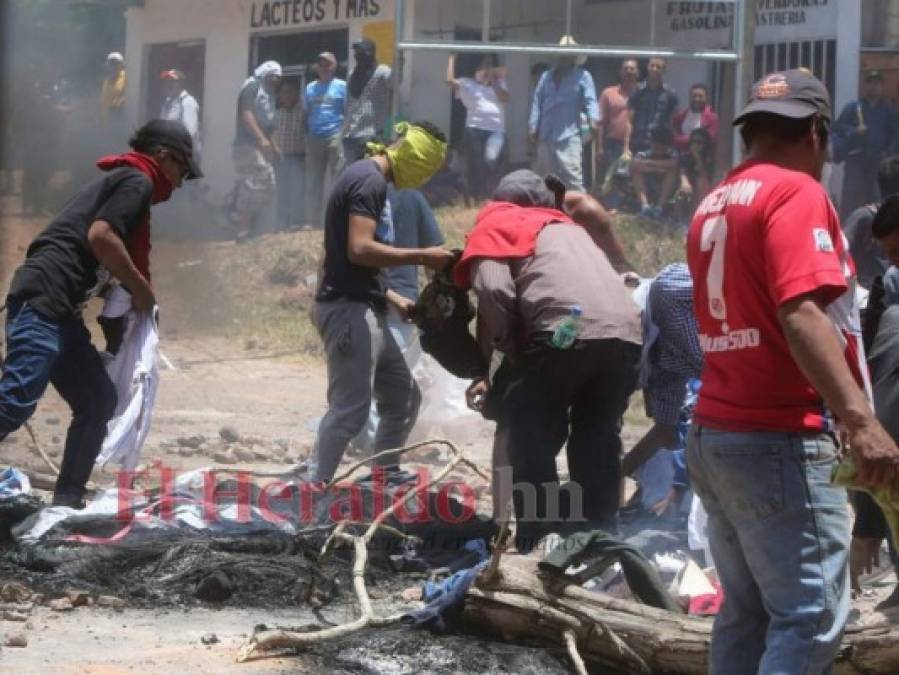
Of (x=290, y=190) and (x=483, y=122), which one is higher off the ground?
(x=483, y=122)

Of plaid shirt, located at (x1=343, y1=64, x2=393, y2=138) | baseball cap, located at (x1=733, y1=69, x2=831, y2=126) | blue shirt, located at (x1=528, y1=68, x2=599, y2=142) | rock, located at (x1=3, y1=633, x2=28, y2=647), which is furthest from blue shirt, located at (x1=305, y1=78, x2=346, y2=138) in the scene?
baseball cap, located at (x1=733, y1=69, x2=831, y2=126)

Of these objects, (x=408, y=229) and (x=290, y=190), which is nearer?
(x=408, y=229)

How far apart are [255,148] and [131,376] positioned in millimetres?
8834

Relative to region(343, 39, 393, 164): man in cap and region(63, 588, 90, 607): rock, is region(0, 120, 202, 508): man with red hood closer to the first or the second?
region(63, 588, 90, 607): rock

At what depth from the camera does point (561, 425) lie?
6.37 metres

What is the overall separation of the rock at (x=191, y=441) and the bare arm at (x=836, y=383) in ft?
20.1

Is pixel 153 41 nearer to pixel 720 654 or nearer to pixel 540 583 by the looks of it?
pixel 540 583

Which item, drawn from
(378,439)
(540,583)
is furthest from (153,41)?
(540,583)

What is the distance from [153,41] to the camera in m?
17.9

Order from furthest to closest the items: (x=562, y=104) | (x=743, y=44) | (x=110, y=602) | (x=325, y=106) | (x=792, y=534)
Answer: (x=325, y=106)
(x=562, y=104)
(x=743, y=44)
(x=110, y=602)
(x=792, y=534)

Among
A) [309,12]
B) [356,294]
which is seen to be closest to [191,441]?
[356,294]

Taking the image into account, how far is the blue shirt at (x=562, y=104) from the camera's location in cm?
1258

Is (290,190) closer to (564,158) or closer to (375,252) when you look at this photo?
(564,158)

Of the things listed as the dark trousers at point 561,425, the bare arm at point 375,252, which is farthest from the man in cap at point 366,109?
the dark trousers at point 561,425
